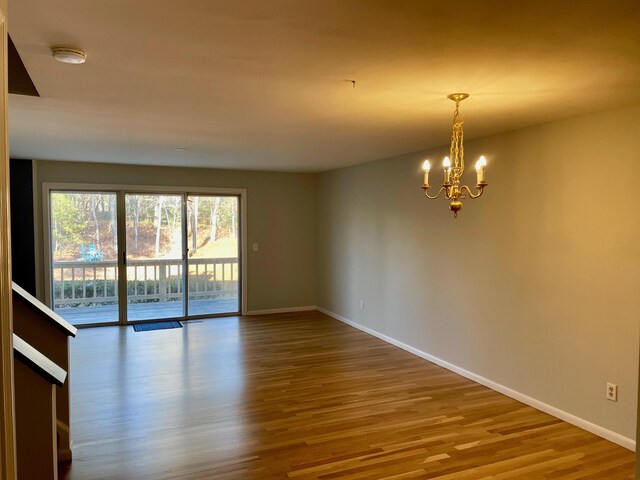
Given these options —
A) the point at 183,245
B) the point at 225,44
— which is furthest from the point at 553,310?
the point at 183,245

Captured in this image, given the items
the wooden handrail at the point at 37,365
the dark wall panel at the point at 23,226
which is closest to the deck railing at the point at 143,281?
the dark wall panel at the point at 23,226

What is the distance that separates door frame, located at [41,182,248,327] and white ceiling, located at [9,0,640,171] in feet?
7.44

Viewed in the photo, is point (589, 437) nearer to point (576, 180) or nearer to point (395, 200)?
point (576, 180)

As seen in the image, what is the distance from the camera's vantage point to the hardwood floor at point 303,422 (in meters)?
2.83

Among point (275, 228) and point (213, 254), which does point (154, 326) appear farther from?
point (275, 228)

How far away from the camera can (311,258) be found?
302 inches

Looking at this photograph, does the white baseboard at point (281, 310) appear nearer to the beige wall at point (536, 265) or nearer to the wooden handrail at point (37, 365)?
the beige wall at point (536, 265)

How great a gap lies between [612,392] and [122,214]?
6.02 m

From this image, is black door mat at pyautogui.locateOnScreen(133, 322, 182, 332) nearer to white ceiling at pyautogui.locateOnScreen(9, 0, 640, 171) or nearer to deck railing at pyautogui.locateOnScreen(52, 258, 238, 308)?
deck railing at pyautogui.locateOnScreen(52, 258, 238, 308)

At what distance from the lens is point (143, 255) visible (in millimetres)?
6695

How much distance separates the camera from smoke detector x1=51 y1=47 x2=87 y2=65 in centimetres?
205

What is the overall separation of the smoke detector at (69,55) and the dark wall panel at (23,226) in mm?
4600

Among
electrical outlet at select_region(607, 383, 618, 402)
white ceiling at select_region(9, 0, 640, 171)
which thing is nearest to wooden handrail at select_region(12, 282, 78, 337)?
white ceiling at select_region(9, 0, 640, 171)

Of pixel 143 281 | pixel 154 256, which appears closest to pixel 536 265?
pixel 154 256
